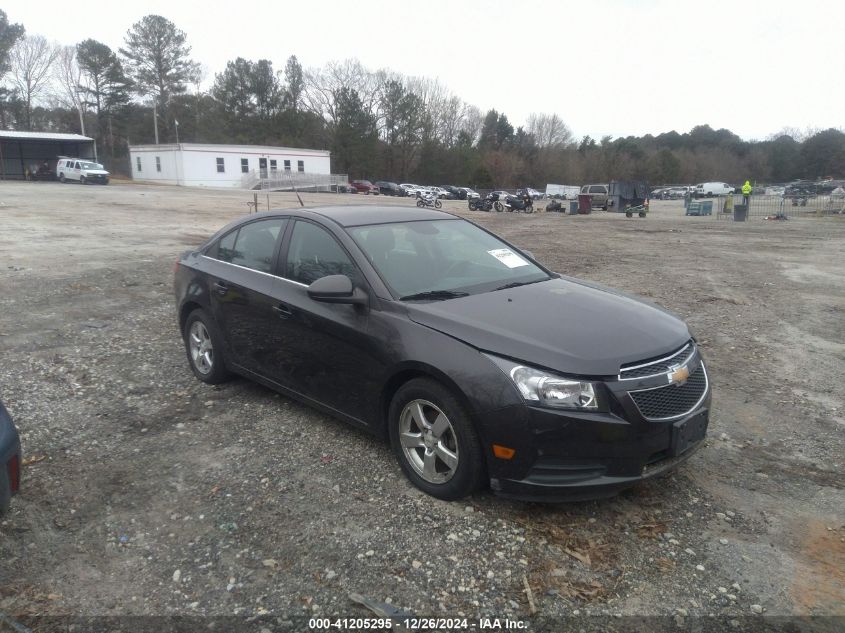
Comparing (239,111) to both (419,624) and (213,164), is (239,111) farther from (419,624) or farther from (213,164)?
(419,624)

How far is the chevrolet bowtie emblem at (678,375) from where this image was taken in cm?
324

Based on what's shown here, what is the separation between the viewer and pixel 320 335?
13.1 ft

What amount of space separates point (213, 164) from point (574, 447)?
55.1 meters

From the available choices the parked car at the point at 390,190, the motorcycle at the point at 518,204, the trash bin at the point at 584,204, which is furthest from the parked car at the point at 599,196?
the parked car at the point at 390,190

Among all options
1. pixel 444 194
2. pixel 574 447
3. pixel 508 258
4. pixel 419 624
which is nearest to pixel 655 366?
pixel 574 447

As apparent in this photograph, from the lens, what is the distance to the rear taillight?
2758 millimetres

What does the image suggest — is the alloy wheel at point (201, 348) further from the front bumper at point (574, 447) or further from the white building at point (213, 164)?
the white building at point (213, 164)

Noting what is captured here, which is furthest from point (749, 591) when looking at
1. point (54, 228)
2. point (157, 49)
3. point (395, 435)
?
point (157, 49)

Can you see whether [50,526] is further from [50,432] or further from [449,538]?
[449,538]

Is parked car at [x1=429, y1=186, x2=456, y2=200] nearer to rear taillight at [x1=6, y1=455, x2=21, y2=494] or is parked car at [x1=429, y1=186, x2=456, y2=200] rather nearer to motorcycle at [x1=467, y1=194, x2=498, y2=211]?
motorcycle at [x1=467, y1=194, x2=498, y2=211]

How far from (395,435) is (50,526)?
1931 millimetres

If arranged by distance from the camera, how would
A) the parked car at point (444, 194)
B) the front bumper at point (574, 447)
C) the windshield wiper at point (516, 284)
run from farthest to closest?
the parked car at point (444, 194) → the windshield wiper at point (516, 284) → the front bumper at point (574, 447)

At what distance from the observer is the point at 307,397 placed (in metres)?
4.21

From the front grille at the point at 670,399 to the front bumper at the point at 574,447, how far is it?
0.14 feet
